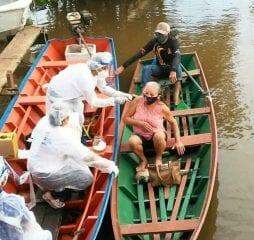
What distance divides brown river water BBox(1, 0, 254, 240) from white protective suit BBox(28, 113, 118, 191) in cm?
220

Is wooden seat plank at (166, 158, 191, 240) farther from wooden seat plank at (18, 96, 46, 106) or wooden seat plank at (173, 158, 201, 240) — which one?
wooden seat plank at (18, 96, 46, 106)

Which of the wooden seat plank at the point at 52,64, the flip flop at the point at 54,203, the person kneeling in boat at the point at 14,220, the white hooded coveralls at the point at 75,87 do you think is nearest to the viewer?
the person kneeling in boat at the point at 14,220

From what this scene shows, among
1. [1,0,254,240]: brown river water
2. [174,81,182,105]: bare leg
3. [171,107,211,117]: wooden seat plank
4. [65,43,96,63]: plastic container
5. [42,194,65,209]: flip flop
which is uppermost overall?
[42,194,65,209]: flip flop

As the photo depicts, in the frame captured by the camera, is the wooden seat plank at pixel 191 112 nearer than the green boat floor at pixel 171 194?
No

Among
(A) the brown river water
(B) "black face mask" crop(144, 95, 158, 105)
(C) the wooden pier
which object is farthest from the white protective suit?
(C) the wooden pier

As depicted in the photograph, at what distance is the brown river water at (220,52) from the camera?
25.6ft

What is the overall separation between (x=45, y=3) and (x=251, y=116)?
9.48 m

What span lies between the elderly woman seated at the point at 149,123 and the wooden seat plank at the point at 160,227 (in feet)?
4.19

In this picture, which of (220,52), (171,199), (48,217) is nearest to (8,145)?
(48,217)

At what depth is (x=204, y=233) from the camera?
7.34 m

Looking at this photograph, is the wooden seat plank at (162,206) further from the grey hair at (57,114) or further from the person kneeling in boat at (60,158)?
the grey hair at (57,114)

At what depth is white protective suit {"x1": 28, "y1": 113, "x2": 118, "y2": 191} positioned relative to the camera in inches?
232

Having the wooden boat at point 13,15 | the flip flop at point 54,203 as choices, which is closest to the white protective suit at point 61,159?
the flip flop at point 54,203

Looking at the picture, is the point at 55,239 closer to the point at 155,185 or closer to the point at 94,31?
the point at 155,185
